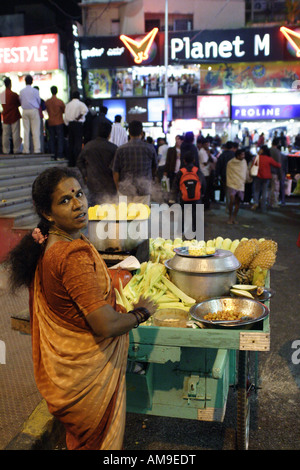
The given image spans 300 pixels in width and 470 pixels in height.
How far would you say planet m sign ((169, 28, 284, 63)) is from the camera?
2023 centimetres

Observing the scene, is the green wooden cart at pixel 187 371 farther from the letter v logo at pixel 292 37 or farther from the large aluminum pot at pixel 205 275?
the letter v logo at pixel 292 37

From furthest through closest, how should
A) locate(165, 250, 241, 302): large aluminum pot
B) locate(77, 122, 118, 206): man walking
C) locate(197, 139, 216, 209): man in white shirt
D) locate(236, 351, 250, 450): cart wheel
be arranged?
locate(197, 139, 216, 209): man in white shirt < locate(77, 122, 118, 206): man walking < locate(165, 250, 241, 302): large aluminum pot < locate(236, 351, 250, 450): cart wheel

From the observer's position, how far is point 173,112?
2158 centimetres

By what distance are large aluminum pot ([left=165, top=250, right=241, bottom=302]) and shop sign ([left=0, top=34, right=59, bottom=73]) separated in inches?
626

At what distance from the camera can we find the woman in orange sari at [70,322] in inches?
77.5

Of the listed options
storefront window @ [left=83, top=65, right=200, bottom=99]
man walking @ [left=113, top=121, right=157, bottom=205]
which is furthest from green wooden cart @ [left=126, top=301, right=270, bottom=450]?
storefront window @ [left=83, top=65, right=200, bottom=99]

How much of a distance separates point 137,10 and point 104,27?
6.01ft

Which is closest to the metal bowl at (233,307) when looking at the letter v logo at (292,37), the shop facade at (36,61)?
the shop facade at (36,61)

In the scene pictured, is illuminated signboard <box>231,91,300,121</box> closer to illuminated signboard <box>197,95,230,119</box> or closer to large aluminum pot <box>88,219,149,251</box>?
illuminated signboard <box>197,95,230,119</box>

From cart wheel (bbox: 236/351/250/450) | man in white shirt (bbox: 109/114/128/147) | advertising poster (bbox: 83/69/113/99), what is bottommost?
cart wheel (bbox: 236/351/250/450)

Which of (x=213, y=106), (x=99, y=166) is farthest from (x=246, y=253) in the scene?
(x=213, y=106)

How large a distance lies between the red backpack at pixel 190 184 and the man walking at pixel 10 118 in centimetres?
446

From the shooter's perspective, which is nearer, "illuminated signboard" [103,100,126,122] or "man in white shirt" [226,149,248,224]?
"man in white shirt" [226,149,248,224]
